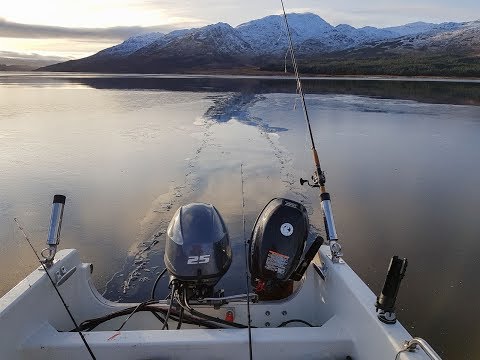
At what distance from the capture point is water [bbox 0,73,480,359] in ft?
12.1

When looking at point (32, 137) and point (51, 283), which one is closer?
point (51, 283)

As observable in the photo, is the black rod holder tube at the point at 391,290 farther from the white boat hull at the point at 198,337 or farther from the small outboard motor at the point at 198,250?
the small outboard motor at the point at 198,250

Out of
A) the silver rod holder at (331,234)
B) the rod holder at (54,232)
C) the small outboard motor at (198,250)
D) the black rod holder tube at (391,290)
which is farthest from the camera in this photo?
the silver rod holder at (331,234)

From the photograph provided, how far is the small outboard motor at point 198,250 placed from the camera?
2480 millimetres

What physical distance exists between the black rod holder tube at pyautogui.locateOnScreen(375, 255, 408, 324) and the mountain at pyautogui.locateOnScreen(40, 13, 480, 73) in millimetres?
72071

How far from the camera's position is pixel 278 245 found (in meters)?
2.65

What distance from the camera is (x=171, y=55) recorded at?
347ft

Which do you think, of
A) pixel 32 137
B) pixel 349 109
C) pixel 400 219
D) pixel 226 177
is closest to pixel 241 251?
pixel 400 219

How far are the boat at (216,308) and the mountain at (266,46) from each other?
7131 cm

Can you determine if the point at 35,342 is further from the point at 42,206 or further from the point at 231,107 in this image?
the point at 231,107

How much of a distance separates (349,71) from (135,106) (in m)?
36.7

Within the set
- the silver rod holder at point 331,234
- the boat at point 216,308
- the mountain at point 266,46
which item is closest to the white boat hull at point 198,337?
the boat at point 216,308

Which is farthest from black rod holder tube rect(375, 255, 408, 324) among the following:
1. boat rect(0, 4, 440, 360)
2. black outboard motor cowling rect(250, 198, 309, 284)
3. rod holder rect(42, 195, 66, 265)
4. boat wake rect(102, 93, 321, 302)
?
boat wake rect(102, 93, 321, 302)

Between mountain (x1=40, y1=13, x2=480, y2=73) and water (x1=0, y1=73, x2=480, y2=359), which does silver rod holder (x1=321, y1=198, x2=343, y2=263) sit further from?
mountain (x1=40, y1=13, x2=480, y2=73)
